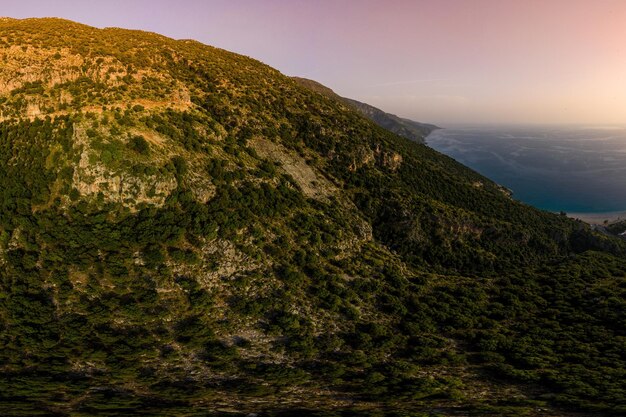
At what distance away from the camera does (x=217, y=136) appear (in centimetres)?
6806

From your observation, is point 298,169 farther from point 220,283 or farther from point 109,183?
point 109,183

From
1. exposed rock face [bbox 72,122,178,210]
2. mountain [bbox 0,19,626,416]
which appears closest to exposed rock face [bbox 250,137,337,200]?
mountain [bbox 0,19,626,416]

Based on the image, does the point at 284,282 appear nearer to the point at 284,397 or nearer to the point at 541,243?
the point at 284,397

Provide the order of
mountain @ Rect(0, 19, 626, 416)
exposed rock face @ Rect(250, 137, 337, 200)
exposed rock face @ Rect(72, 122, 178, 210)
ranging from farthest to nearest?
exposed rock face @ Rect(250, 137, 337, 200)
exposed rock face @ Rect(72, 122, 178, 210)
mountain @ Rect(0, 19, 626, 416)

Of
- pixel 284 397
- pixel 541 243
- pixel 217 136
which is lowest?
pixel 284 397

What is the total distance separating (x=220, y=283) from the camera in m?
49.7

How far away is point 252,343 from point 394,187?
58.8 m

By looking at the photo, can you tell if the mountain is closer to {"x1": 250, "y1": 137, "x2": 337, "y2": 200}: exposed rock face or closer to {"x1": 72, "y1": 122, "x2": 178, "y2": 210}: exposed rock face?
{"x1": 72, "y1": 122, "x2": 178, "y2": 210}: exposed rock face

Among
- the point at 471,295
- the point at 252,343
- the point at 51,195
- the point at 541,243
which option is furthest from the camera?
the point at 541,243

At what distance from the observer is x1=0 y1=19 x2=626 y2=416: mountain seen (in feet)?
129

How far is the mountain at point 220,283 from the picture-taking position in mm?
39219

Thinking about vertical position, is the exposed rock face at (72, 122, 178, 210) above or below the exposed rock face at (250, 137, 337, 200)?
below

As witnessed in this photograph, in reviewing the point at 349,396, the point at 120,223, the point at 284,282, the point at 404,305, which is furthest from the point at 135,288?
the point at 404,305

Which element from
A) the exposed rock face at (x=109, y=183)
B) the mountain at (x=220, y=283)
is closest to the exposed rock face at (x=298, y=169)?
the mountain at (x=220, y=283)
